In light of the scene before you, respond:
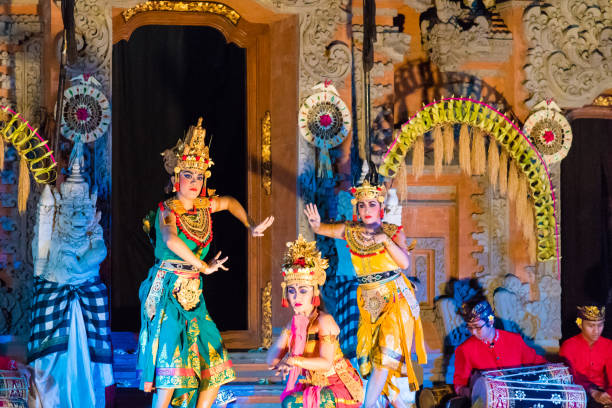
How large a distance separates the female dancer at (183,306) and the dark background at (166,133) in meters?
1.34

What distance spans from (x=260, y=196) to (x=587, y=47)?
9.48ft

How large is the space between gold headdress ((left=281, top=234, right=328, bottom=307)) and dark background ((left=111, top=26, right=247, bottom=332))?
209 cm

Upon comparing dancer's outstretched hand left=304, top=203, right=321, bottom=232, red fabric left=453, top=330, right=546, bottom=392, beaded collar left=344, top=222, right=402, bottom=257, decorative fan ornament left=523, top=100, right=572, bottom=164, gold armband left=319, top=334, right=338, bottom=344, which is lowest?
red fabric left=453, top=330, right=546, bottom=392

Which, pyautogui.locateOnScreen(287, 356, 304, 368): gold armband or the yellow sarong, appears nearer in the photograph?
pyautogui.locateOnScreen(287, 356, 304, 368): gold armband

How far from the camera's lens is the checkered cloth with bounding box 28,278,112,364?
266 inches

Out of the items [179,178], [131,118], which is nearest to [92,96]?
[131,118]

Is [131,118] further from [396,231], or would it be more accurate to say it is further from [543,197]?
[543,197]

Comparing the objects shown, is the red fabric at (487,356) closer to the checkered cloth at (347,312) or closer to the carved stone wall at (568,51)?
the checkered cloth at (347,312)

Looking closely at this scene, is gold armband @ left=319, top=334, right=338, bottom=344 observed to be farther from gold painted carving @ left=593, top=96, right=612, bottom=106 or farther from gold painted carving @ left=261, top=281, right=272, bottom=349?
gold painted carving @ left=593, top=96, right=612, bottom=106

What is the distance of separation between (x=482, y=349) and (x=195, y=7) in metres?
3.38

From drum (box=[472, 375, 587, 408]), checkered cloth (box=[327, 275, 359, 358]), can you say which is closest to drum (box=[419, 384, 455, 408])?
drum (box=[472, 375, 587, 408])

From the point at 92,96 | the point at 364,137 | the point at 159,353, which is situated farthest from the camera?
the point at 364,137

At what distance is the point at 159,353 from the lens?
6305mm

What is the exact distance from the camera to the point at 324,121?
25.2 ft
